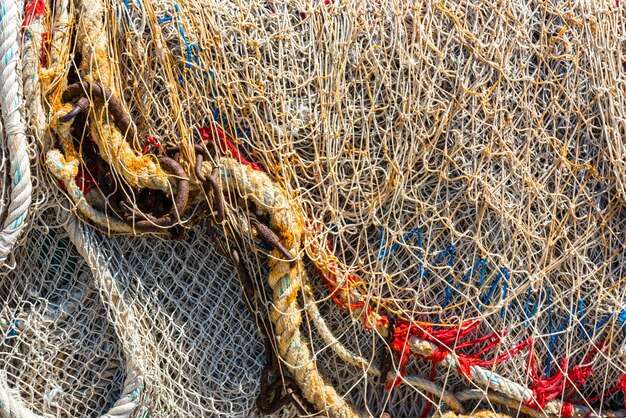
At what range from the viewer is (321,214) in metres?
1.74

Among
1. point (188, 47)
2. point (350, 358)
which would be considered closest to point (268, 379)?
point (350, 358)

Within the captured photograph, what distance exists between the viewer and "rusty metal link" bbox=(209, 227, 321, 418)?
1714 millimetres

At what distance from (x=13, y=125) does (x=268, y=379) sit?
2.89ft

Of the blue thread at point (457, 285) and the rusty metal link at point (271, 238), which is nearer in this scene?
the rusty metal link at point (271, 238)

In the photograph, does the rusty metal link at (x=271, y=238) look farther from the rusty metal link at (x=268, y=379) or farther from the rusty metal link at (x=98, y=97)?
the rusty metal link at (x=98, y=97)

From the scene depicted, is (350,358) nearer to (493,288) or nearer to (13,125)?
(493,288)

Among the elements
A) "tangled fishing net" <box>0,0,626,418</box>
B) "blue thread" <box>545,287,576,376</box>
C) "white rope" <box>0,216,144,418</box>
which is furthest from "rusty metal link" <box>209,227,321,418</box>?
"blue thread" <box>545,287,576,376</box>

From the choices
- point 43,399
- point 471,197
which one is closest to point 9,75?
point 43,399

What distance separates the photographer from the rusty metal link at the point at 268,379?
1714 mm

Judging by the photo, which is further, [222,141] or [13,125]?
[222,141]

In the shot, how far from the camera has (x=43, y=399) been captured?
170 cm

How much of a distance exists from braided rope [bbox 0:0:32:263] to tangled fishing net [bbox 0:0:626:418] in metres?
0.04

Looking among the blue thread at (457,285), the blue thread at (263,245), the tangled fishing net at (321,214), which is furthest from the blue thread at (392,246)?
the blue thread at (263,245)

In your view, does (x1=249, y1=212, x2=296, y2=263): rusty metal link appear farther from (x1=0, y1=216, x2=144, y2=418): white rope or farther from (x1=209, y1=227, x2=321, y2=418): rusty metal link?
(x1=0, y1=216, x2=144, y2=418): white rope
